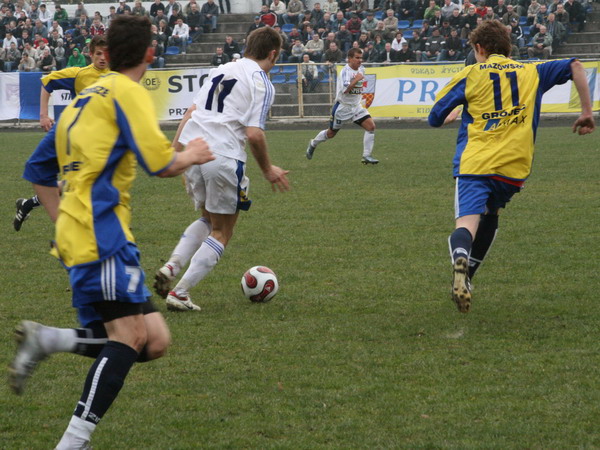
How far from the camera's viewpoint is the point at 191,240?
6.59 metres

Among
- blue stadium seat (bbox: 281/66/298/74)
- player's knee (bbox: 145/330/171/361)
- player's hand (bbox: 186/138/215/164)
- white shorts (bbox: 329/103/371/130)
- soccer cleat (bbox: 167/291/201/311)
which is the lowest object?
soccer cleat (bbox: 167/291/201/311)

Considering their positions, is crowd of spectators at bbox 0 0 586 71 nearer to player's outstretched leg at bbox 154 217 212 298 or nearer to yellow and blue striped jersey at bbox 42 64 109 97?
yellow and blue striped jersey at bbox 42 64 109 97

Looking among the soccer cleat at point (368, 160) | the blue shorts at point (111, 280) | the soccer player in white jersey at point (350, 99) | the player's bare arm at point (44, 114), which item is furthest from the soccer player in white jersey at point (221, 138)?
the soccer player in white jersey at point (350, 99)

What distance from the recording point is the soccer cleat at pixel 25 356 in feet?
12.1

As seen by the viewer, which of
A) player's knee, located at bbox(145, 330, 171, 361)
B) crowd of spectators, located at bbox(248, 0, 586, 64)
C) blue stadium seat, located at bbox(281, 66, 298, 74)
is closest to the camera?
player's knee, located at bbox(145, 330, 171, 361)

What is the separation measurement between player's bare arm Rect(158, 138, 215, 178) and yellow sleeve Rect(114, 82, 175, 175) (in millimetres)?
26

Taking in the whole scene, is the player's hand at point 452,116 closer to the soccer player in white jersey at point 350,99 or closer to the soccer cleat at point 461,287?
the soccer cleat at point 461,287

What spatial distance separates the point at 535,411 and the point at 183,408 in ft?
5.49

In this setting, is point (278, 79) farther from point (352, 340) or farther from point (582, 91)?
point (352, 340)

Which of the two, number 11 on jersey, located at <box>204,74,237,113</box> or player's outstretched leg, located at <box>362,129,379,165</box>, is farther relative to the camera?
player's outstretched leg, located at <box>362,129,379,165</box>

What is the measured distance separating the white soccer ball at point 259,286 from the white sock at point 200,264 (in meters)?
0.32

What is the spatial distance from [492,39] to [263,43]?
1.54 metres

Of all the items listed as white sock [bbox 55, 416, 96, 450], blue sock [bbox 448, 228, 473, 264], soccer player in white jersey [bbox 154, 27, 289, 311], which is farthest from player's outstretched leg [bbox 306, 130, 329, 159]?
white sock [bbox 55, 416, 96, 450]

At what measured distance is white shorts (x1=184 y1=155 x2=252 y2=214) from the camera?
6258mm
